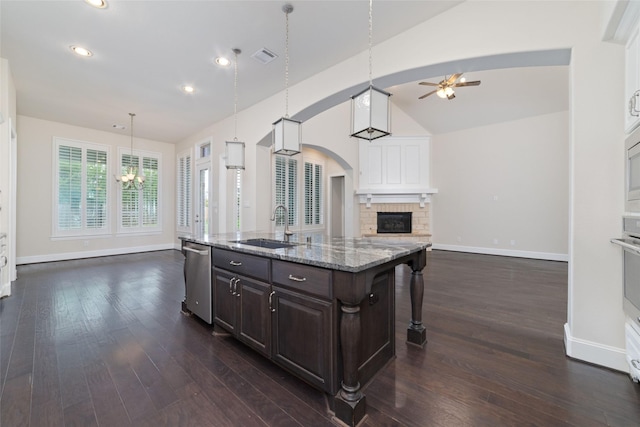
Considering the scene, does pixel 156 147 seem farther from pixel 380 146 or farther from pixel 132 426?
pixel 132 426

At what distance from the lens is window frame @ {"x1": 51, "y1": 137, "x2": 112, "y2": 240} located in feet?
19.7

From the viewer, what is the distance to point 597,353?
199 cm

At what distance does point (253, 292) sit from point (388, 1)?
9.33 feet

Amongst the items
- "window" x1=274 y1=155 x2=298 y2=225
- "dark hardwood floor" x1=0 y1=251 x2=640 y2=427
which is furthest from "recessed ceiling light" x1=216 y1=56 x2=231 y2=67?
"window" x1=274 y1=155 x2=298 y2=225

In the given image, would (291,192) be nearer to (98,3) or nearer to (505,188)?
(505,188)

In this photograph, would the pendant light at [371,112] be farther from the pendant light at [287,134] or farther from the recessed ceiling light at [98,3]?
the recessed ceiling light at [98,3]

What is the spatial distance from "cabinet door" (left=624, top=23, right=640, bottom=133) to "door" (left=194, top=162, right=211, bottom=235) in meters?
6.61

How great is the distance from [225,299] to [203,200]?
16.5 ft

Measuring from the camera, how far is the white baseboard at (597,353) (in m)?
1.90

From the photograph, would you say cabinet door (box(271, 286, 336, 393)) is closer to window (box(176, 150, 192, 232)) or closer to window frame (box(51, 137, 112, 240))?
window (box(176, 150, 192, 232))

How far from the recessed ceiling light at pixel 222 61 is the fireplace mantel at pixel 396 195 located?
189 inches

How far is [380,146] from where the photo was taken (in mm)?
7598

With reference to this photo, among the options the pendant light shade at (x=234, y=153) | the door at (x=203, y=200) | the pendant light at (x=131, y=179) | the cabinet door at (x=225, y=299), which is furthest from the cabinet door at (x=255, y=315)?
the pendant light at (x=131, y=179)

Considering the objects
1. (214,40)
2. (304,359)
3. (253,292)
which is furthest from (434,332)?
(214,40)
